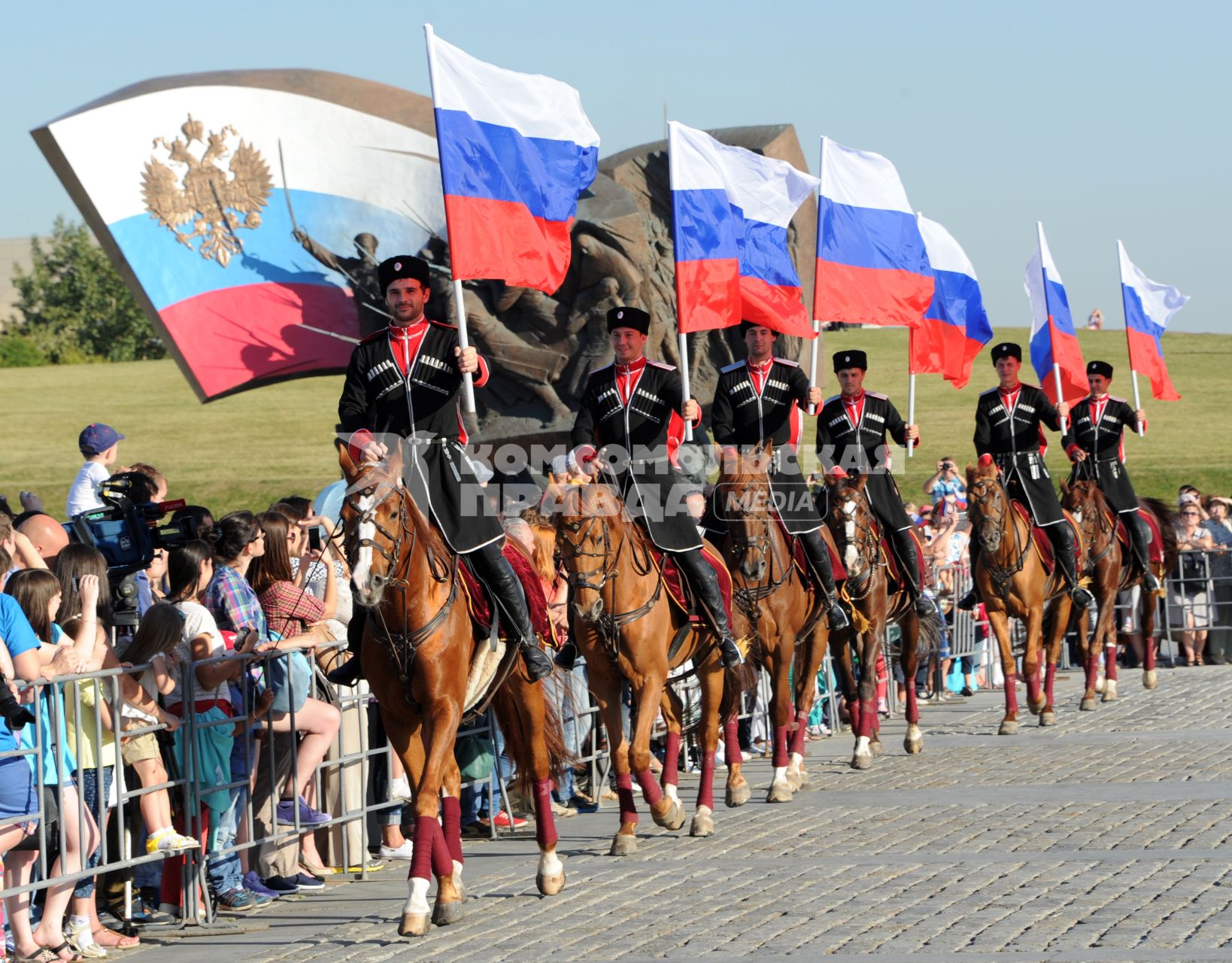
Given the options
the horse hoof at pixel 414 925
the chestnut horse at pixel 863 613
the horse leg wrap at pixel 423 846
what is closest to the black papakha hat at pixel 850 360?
the chestnut horse at pixel 863 613

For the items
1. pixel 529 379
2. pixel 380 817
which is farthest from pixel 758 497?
pixel 529 379

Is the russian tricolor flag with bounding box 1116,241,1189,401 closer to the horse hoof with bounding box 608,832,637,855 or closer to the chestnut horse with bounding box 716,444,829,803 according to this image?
the chestnut horse with bounding box 716,444,829,803

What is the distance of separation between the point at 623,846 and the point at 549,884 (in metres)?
1.30

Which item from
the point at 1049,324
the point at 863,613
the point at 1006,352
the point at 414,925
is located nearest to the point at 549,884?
the point at 414,925

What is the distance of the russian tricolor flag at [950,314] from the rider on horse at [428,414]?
10.2m

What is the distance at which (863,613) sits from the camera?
14.4m

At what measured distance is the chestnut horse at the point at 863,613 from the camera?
45.6ft

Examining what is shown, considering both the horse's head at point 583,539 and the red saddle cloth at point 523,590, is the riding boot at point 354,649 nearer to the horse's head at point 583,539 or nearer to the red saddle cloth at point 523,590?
the red saddle cloth at point 523,590

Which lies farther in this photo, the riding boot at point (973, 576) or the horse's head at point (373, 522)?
A: the riding boot at point (973, 576)

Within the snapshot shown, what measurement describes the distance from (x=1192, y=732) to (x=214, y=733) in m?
9.80

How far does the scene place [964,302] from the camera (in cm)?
2008

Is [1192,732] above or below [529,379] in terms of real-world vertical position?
below

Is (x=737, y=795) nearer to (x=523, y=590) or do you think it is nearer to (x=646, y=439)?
(x=646, y=439)

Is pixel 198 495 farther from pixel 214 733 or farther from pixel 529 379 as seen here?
pixel 214 733
